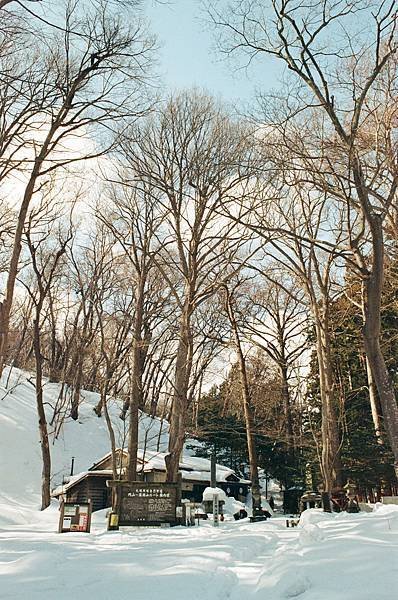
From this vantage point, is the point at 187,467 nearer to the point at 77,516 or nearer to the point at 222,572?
the point at 77,516

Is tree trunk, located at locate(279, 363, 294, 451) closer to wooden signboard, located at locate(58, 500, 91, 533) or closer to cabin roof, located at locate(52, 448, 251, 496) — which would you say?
cabin roof, located at locate(52, 448, 251, 496)

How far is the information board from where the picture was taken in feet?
48.1

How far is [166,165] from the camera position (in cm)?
1708

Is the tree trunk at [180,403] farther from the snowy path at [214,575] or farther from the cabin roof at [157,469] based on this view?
the snowy path at [214,575]

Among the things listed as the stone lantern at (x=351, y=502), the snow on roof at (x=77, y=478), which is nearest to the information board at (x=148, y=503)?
the stone lantern at (x=351, y=502)

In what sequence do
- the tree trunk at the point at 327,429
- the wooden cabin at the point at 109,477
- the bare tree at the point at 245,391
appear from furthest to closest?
1. the wooden cabin at the point at 109,477
2. the bare tree at the point at 245,391
3. the tree trunk at the point at 327,429

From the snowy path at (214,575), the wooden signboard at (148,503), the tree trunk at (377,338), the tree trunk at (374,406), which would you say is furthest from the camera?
the tree trunk at (374,406)

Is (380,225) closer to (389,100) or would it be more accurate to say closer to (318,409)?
(389,100)

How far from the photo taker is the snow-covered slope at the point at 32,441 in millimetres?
26359

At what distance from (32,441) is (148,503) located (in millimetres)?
16681

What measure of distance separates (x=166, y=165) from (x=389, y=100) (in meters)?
7.67

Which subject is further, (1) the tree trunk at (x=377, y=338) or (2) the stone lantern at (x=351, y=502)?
(2) the stone lantern at (x=351, y=502)

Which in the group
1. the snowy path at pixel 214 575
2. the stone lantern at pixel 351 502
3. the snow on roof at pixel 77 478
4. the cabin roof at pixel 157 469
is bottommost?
the snowy path at pixel 214 575

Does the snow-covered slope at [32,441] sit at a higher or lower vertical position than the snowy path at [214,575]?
higher
